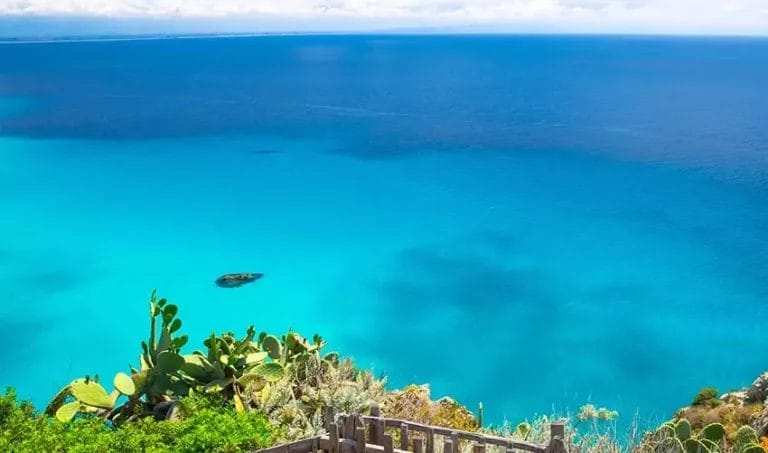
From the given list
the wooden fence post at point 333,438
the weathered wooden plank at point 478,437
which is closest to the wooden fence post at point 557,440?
the weathered wooden plank at point 478,437

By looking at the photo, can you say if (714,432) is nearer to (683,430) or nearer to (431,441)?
(683,430)

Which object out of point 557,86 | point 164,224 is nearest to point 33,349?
point 164,224

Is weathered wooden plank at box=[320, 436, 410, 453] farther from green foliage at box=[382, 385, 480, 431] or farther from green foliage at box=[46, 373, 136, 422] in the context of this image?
green foliage at box=[46, 373, 136, 422]

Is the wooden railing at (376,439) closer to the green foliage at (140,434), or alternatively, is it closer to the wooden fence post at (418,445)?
the wooden fence post at (418,445)

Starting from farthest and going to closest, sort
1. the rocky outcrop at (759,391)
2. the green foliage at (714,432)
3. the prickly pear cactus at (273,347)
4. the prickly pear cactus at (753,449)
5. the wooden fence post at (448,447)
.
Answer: the rocky outcrop at (759,391) < the prickly pear cactus at (273,347) < the green foliage at (714,432) < the prickly pear cactus at (753,449) < the wooden fence post at (448,447)

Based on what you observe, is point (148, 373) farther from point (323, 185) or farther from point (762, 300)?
point (323, 185)
